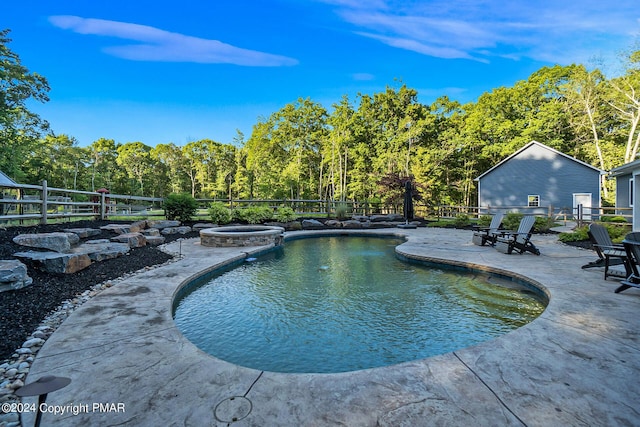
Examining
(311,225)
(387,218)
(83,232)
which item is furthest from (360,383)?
(387,218)

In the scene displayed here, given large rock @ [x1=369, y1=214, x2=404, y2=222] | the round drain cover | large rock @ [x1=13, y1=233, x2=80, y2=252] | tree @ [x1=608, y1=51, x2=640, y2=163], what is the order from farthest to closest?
1. tree @ [x1=608, y1=51, x2=640, y2=163]
2. large rock @ [x1=369, y1=214, x2=404, y2=222]
3. large rock @ [x1=13, y1=233, x2=80, y2=252]
4. the round drain cover

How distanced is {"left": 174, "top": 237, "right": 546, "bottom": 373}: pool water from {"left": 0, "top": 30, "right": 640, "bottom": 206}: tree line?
479 inches

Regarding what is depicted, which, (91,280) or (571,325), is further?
(91,280)

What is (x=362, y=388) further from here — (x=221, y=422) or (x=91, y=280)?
(x=91, y=280)

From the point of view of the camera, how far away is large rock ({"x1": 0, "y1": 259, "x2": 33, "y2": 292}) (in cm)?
329

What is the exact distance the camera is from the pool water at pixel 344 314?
9.18ft

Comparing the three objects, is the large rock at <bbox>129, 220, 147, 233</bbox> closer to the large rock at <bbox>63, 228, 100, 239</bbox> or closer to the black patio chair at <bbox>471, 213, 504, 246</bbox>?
the large rock at <bbox>63, 228, 100, 239</bbox>

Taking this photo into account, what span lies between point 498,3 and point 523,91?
53.5ft

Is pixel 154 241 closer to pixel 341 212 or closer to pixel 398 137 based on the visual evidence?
pixel 341 212

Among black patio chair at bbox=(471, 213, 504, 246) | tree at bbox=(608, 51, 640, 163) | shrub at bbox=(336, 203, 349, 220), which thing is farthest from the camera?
tree at bbox=(608, 51, 640, 163)

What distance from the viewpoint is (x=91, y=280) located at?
4312 mm

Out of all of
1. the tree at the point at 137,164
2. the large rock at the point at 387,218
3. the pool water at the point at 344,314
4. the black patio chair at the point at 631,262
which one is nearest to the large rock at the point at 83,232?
the pool water at the point at 344,314

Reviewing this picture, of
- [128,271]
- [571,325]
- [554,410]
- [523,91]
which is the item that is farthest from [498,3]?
[523,91]

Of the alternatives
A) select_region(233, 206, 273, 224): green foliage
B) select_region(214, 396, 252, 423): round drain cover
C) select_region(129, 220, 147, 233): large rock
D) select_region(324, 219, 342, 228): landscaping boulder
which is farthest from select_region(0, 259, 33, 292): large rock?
select_region(324, 219, 342, 228): landscaping boulder
